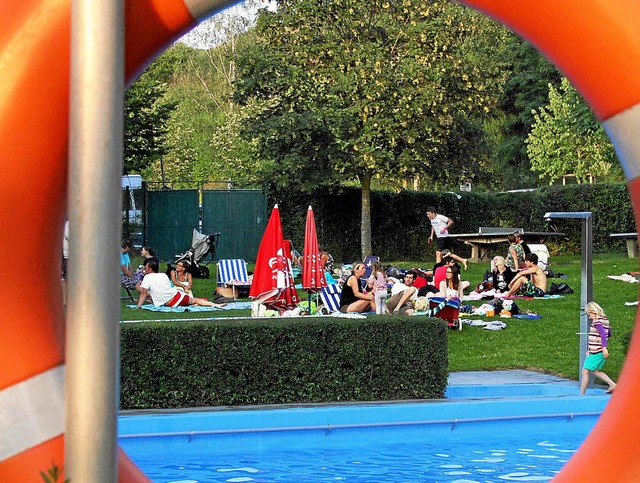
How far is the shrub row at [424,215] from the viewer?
25531mm

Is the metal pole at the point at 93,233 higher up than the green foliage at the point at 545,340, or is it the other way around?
the metal pole at the point at 93,233

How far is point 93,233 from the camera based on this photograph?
111 inches

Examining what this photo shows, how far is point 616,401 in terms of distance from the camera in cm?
356

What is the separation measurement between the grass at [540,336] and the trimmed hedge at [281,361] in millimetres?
1897

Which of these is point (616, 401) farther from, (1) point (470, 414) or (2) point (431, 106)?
(2) point (431, 106)

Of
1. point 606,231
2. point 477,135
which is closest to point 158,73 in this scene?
point 477,135

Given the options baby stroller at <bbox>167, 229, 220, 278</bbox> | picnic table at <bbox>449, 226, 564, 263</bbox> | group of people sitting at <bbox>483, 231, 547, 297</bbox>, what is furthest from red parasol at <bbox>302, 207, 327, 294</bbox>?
picnic table at <bbox>449, 226, 564, 263</bbox>

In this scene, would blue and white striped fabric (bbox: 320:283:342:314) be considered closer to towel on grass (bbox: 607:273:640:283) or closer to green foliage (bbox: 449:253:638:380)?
green foliage (bbox: 449:253:638:380)

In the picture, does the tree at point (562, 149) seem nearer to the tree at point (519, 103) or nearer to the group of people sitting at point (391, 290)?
the tree at point (519, 103)

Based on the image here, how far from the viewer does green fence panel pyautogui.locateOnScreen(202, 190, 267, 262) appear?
25516 millimetres

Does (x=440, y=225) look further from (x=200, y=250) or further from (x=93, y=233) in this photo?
(x=93, y=233)

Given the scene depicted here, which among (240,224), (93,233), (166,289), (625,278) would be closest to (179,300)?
(166,289)

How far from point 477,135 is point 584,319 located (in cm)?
1520

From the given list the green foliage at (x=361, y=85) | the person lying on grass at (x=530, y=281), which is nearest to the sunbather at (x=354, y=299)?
the person lying on grass at (x=530, y=281)
